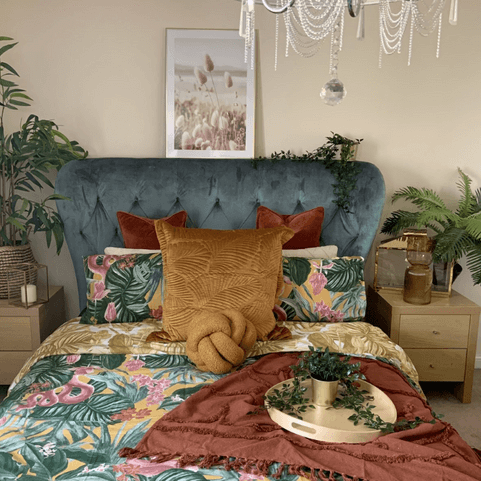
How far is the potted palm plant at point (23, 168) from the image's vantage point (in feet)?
8.46

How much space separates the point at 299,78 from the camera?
297cm

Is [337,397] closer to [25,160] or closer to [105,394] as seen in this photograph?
[105,394]

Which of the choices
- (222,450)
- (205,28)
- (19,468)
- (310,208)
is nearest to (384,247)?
(310,208)

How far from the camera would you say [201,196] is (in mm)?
2811

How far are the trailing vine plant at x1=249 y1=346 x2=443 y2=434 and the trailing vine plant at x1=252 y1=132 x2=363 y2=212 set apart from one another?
1.32m

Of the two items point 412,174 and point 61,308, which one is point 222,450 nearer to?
point 61,308

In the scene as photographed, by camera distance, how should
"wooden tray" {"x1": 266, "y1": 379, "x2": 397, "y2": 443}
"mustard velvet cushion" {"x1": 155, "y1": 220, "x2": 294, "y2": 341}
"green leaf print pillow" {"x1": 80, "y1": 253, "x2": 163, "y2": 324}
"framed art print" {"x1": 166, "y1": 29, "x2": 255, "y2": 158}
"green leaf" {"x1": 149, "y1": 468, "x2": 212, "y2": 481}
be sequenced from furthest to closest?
"framed art print" {"x1": 166, "y1": 29, "x2": 255, "y2": 158} < "green leaf print pillow" {"x1": 80, "y1": 253, "x2": 163, "y2": 324} < "mustard velvet cushion" {"x1": 155, "y1": 220, "x2": 294, "y2": 341} < "wooden tray" {"x1": 266, "y1": 379, "x2": 397, "y2": 443} < "green leaf" {"x1": 149, "y1": 468, "x2": 212, "y2": 481}

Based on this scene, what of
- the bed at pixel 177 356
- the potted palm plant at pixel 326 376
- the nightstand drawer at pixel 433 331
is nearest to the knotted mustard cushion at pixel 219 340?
the bed at pixel 177 356

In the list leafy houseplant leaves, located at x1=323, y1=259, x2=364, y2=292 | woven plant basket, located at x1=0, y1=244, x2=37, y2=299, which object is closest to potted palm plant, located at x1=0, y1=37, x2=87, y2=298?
woven plant basket, located at x1=0, y1=244, x2=37, y2=299

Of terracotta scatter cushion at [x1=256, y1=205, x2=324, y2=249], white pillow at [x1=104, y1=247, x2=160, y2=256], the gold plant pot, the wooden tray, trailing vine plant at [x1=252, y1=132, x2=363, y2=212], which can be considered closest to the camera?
the wooden tray

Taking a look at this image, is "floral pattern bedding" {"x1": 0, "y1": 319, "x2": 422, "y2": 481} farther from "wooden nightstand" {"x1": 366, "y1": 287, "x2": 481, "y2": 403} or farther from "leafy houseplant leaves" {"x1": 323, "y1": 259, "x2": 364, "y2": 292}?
"wooden nightstand" {"x1": 366, "y1": 287, "x2": 481, "y2": 403}

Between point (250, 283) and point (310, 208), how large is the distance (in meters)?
0.84

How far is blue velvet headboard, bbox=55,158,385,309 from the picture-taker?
279cm

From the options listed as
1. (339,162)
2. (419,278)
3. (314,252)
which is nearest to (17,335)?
(314,252)
